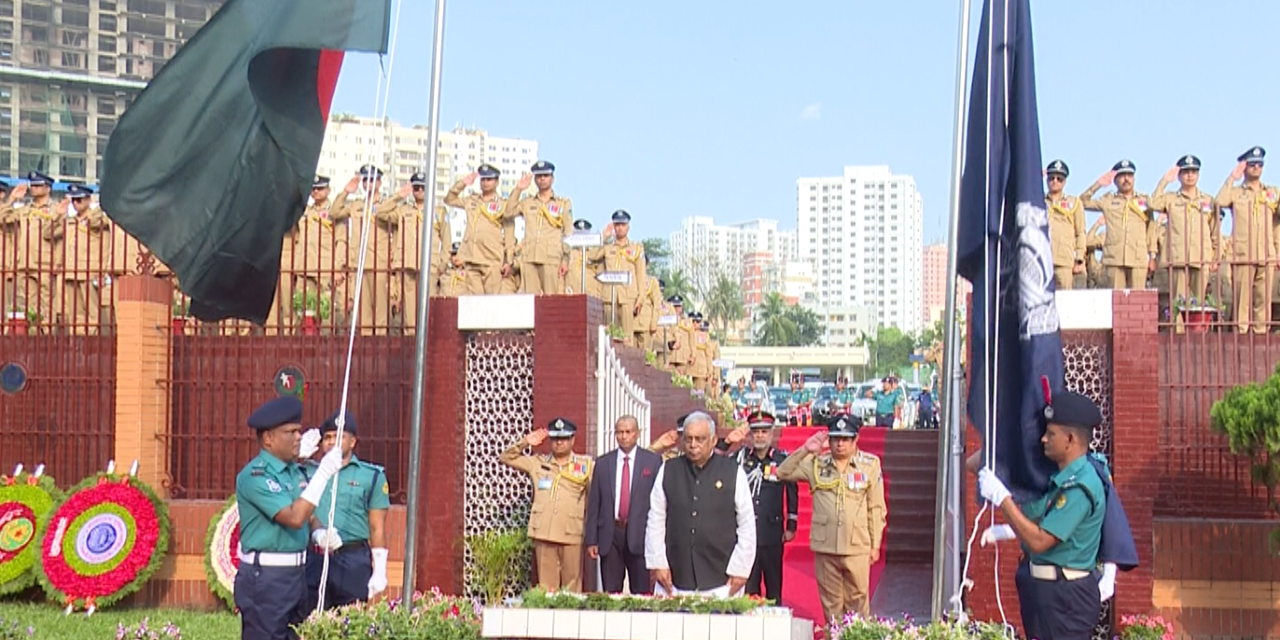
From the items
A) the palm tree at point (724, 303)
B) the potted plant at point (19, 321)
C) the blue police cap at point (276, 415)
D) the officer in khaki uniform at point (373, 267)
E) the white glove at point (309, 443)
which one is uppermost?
the palm tree at point (724, 303)

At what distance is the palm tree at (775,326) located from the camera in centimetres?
9500

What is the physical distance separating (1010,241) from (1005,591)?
13.5 feet

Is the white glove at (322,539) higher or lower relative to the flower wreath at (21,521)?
higher

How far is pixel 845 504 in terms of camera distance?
28.4ft

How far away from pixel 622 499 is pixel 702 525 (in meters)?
2.00

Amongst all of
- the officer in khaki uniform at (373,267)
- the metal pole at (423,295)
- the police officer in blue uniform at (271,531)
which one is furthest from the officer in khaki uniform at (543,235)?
the police officer in blue uniform at (271,531)

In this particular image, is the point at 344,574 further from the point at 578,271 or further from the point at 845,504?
the point at 578,271

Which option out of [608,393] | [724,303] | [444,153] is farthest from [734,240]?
[608,393]

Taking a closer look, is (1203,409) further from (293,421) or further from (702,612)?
(293,421)

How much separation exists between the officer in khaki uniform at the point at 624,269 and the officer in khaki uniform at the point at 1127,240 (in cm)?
603

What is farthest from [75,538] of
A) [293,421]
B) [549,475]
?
[293,421]

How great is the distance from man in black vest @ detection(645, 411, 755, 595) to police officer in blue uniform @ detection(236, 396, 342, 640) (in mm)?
1824

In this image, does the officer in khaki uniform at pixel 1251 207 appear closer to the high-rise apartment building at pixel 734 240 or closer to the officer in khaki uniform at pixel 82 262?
the officer in khaki uniform at pixel 82 262

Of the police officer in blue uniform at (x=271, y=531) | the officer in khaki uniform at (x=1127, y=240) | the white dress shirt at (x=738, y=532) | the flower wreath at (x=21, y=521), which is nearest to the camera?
the police officer in blue uniform at (x=271, y=531)
